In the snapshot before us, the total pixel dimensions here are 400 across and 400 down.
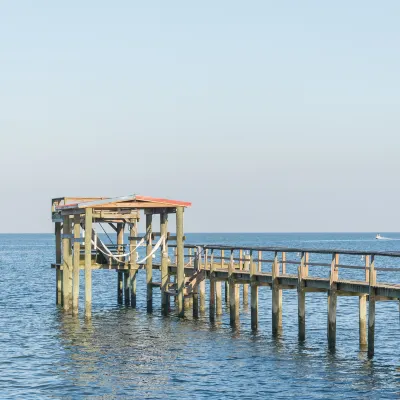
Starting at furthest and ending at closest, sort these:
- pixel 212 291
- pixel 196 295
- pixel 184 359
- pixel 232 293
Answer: pixel 212 291 < pixel 196 295 < pixel 232 293 < pixel 184 359

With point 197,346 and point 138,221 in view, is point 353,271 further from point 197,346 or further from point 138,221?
point 197,346

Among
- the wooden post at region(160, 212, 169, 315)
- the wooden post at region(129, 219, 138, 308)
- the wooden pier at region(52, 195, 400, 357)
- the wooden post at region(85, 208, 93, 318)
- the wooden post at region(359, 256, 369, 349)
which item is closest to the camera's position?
the wooden post at region(359, 256, 369, 349)

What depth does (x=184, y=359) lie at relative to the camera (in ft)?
98.4

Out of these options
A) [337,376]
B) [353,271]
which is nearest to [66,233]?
[337,376]

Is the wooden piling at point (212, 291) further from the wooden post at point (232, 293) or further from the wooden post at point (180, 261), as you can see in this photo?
the wooden post at point (232, 293)

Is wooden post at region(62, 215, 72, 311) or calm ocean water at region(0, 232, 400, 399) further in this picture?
wooden post at region(62, 215, 72, 311)

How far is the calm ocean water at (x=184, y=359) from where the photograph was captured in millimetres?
25516

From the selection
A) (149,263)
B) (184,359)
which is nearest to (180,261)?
(149,263)

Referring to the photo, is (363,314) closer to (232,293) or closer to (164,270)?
(232,293)

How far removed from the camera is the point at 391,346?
111ft

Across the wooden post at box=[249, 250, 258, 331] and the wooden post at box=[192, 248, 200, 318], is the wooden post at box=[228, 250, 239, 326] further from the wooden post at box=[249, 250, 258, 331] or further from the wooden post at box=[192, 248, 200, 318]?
the wooden post at box=[192, 248, 200, 318]

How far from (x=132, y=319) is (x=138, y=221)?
5.78 meters

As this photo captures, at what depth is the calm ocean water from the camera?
25516mm

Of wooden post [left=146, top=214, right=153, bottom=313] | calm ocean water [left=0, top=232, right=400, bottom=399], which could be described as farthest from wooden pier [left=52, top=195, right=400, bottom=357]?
calm ocean water [left=0, top=232, right=400, bottom=399]
